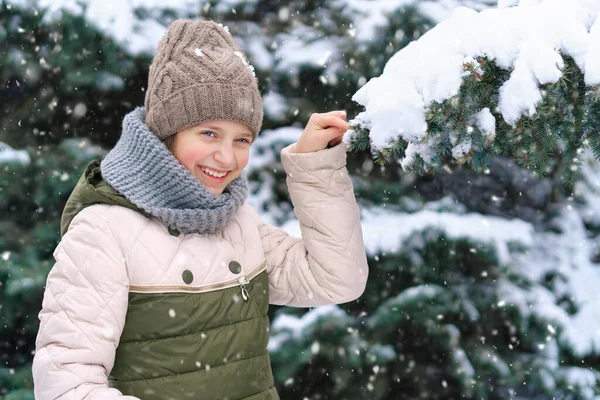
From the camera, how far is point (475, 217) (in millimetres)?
3820

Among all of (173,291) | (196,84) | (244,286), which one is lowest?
A: (244,286)

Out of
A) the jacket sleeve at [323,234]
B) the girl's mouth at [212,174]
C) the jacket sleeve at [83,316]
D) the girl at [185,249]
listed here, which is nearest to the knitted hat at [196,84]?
the girl at [185,249]

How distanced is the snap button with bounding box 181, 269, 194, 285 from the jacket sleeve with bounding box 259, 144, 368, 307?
428 millimetres

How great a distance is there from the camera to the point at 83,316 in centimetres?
179

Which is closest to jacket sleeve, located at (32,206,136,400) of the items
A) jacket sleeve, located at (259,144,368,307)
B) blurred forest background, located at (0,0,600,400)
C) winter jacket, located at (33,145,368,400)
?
winter jacket, located at (33,145,368,400)

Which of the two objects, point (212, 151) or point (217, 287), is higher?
point (212, 151)

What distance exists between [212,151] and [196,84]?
21 cm

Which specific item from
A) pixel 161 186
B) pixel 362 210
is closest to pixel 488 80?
pixel 161 186

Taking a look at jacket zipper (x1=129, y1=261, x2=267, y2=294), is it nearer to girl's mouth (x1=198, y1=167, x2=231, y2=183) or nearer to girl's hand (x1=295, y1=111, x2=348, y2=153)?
girl's mouth (x1=198, y1=167, x2=231, y2=183)

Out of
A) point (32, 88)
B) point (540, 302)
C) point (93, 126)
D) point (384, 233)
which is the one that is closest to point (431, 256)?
point (384, 233)

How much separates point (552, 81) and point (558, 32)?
0.52 ft

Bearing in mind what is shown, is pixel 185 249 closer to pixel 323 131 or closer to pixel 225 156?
pixel 225 156

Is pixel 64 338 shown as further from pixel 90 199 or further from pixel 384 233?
pixel 384 233

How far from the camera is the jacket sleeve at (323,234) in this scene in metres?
2.22
